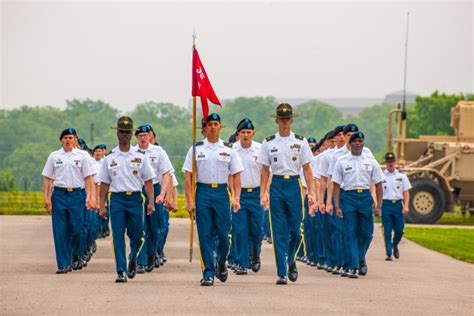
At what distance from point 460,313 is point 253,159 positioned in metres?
6.88

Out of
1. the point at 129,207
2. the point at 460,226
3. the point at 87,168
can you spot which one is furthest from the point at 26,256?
the point at 460,226

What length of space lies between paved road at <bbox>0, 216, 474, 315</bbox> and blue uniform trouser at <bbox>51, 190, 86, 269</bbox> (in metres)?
0.37

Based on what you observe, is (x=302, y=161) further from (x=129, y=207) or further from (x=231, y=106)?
(x=231, y=106)

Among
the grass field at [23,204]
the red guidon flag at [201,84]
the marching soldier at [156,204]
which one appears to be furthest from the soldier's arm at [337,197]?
the grass field at [23,204]

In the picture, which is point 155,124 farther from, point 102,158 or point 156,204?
point 156,204

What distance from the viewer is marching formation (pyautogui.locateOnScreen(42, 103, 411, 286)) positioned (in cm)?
1891

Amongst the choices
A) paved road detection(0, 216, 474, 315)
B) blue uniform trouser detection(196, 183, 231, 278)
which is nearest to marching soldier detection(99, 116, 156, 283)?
paved road detection(0, 216, 474, 315)

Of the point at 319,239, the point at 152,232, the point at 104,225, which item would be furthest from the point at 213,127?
the point at 104,225

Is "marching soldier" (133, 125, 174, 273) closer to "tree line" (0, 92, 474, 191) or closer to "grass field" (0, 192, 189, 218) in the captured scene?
"grass field" (0, 192, 189, 218)

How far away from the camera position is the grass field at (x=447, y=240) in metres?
28.3

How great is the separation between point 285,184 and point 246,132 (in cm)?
308

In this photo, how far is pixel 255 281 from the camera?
19.8m

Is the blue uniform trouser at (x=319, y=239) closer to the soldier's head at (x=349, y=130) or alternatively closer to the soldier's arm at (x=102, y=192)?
the soldier's head at (x=349, y=130)

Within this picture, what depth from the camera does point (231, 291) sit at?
18.0 metres
